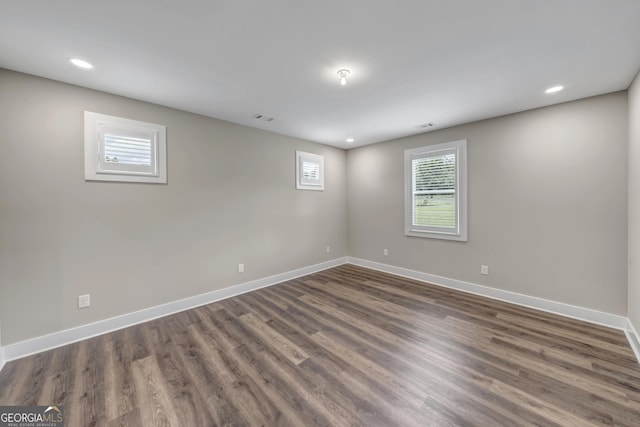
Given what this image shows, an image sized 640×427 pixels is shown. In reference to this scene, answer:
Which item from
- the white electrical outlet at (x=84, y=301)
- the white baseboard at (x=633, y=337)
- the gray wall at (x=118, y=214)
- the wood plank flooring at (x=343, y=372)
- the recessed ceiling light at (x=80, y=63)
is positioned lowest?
the wood plank flooring at (x=343, y=372)

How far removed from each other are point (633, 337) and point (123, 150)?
5.49 m

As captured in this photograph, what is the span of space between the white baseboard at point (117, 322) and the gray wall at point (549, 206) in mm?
3035

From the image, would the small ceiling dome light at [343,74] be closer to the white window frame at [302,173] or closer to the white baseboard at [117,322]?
the white window frame at [302,173]

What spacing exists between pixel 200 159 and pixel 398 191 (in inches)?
130

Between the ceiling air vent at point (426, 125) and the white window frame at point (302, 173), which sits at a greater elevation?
the ceiling air vent at point (426, 125)

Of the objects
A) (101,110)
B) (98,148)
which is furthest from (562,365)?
(101,110)

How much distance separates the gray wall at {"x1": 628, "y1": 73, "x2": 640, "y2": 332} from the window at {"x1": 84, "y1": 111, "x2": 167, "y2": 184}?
15.9ft

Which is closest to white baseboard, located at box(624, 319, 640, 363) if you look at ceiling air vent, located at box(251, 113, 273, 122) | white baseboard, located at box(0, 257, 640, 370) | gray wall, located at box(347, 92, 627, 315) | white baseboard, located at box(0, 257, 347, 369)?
white baseboard, located at box(0, 257, 640, 370)

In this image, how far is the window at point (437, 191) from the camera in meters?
3.66

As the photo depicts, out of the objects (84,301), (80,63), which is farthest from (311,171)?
(84,301)

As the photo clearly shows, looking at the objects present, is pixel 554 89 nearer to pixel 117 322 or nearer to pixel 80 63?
pixel 80 63

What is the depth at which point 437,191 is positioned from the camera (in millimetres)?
3949

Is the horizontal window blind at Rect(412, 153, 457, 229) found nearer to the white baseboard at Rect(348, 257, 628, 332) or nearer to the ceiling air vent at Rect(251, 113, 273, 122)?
the white baseboard at Rect(348, 257, 628, 332)

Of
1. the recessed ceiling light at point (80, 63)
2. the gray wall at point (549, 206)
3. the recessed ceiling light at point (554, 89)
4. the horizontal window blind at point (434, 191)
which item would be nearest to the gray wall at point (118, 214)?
the recessed ceiling light at point (80, 63)
